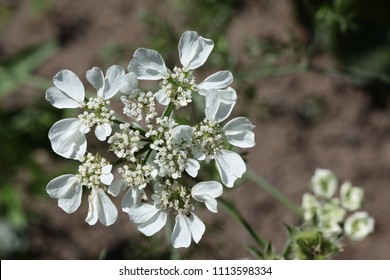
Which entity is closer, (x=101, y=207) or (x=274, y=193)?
(x=101, y=207)

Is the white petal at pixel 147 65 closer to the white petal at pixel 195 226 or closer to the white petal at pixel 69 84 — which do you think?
the white petal at pixel 69 84

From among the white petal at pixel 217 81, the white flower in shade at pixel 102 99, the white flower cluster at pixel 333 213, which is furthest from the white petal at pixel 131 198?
the white flower cluster at pixel 333 213

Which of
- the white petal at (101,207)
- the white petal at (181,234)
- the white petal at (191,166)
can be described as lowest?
the white petal at (181,234)

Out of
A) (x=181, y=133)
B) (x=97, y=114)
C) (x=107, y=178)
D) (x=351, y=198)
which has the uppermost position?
(x=351, y=198)

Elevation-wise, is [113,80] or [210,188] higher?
[113,80]

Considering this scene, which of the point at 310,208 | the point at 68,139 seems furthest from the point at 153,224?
the point at 310,208

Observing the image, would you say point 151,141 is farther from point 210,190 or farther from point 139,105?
point 210,190
